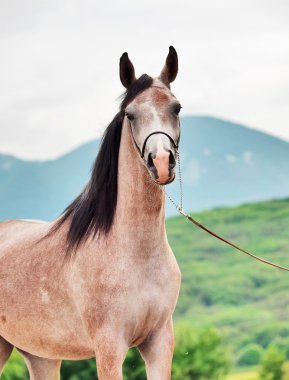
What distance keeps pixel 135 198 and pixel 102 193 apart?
10.2 inches

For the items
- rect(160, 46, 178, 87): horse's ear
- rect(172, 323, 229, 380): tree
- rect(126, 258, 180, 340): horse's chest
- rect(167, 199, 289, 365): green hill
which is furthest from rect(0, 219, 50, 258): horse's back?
rect(167, 199, 289, 365): green hill

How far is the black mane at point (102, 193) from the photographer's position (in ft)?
15.2

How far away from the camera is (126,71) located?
4461mm

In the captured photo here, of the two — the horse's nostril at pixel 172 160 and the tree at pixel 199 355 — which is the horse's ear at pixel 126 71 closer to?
the horse's nostril at pixel 172 160

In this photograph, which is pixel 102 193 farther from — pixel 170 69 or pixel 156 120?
pixel 170 69

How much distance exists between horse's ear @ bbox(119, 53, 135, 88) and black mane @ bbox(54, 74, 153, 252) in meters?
0.03

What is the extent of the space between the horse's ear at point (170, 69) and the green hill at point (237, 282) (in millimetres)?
18817

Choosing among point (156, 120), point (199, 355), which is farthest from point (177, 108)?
point (199, 355)

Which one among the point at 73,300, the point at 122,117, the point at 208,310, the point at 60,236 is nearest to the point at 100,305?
the point at 73,300

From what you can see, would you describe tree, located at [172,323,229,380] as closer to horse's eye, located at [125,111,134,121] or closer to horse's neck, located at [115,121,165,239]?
horse's neck, located at [115,121,165,239]

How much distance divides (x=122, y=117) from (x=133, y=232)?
67 centimetres

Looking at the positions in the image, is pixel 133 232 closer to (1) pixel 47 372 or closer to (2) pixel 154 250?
(2) pixel 154 250

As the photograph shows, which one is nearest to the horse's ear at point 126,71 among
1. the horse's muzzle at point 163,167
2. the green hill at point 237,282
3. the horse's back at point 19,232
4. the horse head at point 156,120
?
the horse head at point 156,120

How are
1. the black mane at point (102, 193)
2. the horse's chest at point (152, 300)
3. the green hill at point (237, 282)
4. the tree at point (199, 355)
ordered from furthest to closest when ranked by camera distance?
the green hill at point (237, 282) → the tree at point (199, 355) → the black mane at point (102, 193) → the horse's chest at point (152, 300)
